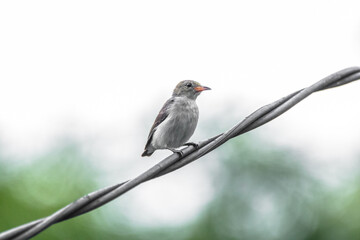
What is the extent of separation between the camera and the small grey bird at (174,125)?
6.59 metres

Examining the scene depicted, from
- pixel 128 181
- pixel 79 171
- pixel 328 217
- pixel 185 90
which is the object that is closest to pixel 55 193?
pixel 79 171

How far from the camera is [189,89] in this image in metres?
7.56

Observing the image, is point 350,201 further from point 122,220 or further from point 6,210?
point 6,210

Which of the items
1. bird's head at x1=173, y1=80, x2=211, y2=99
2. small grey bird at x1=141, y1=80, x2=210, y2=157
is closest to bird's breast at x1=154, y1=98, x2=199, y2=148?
small grey bird at x1=141, y1=80, x2=210, y2=157

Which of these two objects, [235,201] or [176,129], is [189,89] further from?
[235,201]

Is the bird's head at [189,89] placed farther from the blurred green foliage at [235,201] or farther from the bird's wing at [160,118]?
the blurred green foliage at [235,201]

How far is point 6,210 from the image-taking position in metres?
14.7

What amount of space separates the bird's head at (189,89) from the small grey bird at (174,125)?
133mm

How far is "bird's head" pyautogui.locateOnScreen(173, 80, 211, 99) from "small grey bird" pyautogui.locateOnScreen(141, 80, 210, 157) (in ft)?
0.44

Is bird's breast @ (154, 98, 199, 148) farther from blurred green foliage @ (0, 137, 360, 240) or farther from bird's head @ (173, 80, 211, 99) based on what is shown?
blurred green foliage @ (0, 137, 360, 240)

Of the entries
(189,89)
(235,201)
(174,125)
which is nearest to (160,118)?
(174,125)

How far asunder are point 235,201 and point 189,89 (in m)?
10.6

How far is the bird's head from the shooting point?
744cm

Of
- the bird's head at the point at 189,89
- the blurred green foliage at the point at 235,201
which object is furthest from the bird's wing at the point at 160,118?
the blurred green foliage at the point at 235,201
